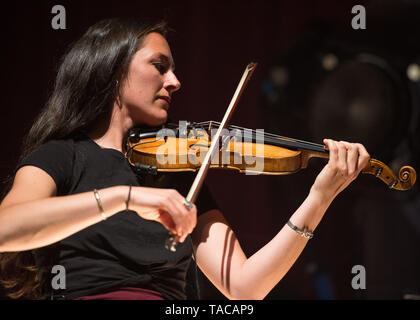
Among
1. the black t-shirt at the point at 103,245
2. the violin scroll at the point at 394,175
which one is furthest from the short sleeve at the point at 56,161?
the violin scroll at the point at 394,175

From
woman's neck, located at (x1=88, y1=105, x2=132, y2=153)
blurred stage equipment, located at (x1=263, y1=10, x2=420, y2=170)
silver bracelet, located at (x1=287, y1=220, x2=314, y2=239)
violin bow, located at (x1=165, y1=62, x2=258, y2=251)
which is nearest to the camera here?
violin bow, located at (x1=165, y1=62, x2=258, y2=251)

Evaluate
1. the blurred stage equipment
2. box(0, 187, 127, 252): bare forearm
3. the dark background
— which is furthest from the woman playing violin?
the blurred stage equipment

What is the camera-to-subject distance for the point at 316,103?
2.10 metres

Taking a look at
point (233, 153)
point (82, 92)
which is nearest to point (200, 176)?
point (233, 153)

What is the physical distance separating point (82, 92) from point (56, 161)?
0.23 metres

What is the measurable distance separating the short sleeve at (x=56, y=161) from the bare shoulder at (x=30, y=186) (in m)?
0.01

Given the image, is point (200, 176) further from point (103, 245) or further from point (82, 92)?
point (82, 92)

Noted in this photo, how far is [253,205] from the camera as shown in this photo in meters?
2.12

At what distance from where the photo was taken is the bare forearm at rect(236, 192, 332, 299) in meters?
1.17

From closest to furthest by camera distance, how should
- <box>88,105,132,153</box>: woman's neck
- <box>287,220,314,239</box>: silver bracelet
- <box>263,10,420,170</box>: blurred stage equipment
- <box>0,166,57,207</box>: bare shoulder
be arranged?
1. <box>0,166,57,207</box>: bare shoulder
2. <box>287,220,314,239</box>: silver bracelet
3. <box>88,105,132,153</box>: woman's neck
4. <box>263,10,420,170</box>: blurred stage equipment

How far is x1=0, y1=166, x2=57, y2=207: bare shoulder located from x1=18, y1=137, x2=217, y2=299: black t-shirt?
16 mm

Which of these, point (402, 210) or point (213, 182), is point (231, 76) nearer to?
point (213, 182)

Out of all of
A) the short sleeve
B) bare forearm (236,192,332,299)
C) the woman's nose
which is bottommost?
bare forearm (236,192,332,299)

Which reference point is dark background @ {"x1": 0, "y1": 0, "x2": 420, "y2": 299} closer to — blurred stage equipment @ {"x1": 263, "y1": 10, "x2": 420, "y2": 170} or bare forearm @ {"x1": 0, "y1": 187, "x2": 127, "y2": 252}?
blurred stage equipment @ {"x1": 263, "y1": 10, "x2": 420, "y2": 170}
